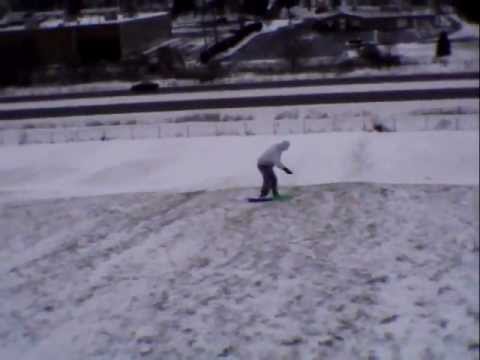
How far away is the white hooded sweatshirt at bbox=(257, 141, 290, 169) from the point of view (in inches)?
115

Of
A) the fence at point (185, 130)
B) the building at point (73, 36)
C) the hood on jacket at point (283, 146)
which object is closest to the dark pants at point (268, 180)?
the hood on jacket at point (283, 146)

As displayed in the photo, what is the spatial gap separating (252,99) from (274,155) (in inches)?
58.8

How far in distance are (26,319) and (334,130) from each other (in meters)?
1.67

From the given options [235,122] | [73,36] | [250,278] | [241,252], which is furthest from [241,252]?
[73,36]

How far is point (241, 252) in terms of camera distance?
236 centimetres

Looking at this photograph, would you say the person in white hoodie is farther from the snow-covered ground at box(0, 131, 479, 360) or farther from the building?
the building

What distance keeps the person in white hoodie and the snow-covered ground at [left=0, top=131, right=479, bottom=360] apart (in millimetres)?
91

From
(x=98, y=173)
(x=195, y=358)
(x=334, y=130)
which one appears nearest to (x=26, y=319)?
(x=195, y=358)

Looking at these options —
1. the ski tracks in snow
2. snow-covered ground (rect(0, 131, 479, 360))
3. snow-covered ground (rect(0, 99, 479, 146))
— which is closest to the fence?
snow-covered ground (rect(0, 99, 479, 146))

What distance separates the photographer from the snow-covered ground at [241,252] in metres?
1.58

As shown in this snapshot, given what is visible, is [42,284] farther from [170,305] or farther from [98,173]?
[98,173]

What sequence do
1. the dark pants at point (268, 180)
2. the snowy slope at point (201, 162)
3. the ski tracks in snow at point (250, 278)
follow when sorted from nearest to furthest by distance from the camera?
the ski tracks in snow at point (250, 278)
the snowy slope at point (201, 162)
the dark pants at point (268, 180)

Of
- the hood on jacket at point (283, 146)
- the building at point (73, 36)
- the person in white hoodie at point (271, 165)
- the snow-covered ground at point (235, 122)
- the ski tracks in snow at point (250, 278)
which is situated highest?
the building at point (73, 36)

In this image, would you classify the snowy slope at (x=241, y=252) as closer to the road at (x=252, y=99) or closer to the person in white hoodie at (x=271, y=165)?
the person in white hoodie at (x=271, y=165)
